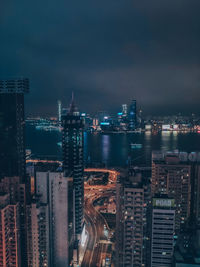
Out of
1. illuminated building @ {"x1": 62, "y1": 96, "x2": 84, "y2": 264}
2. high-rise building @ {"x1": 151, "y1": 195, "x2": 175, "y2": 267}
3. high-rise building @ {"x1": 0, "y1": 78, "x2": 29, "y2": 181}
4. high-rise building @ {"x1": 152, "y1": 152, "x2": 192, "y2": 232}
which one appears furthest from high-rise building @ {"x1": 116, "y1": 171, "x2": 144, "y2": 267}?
high-rise building @ {"x1": 0, "y1": 78, "x2": 29, "y2": 181}

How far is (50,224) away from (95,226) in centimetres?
410

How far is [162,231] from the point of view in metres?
7.40

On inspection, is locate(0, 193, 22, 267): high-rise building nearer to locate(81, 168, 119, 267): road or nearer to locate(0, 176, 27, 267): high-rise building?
locate(0, 176, 27, 267): high-rise building

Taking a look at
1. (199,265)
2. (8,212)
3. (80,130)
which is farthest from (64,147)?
(199,265)

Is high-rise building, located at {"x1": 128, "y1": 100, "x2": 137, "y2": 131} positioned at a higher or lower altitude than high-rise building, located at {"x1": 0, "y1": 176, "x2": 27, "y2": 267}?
higher

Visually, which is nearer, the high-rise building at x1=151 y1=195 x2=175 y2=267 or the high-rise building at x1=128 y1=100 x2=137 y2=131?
the high-rise building at x1=151 y1=195 x2=175 y2=267

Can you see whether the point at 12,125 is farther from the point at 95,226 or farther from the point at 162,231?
the point at 162,231

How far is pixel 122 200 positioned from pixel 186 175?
18.5ft

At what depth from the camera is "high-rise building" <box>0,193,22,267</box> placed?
6863mm

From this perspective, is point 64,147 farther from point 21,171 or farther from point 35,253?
point 35,253

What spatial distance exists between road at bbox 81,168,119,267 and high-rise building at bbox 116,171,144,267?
63.9 inches

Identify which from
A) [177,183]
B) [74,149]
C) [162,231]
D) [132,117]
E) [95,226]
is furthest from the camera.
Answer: [132,117]

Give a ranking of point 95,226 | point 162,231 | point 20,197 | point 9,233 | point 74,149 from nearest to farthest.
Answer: point 9,233, point 162,231, point 20,197, point 74,149, point 95,226

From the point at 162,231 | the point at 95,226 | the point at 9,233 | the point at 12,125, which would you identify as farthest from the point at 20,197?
the point at 95,226
